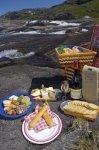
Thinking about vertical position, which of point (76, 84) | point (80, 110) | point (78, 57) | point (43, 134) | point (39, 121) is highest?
point (78, 57)

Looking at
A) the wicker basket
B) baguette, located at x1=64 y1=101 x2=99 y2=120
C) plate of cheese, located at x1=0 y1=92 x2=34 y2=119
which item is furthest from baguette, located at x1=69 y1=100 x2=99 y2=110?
the wicker basket

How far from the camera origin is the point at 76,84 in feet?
28.0

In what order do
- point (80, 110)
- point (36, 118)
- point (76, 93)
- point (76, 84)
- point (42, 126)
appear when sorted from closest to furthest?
point (42, 126) < point (36, 118) < point (80, 110) < point (76, 93) < point (76, 84)

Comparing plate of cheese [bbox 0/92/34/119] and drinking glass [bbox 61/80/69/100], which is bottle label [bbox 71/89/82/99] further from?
plate of cheese [bbox 0/92/34/119]

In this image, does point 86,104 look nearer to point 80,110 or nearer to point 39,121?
Result: point 80,110

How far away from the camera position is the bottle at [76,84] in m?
8.23

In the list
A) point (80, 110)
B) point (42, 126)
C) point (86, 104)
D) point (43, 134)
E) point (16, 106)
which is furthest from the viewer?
point (16, 106)

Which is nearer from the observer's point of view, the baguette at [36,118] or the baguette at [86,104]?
the baguette at [36,118]

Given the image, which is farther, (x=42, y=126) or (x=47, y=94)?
(x=47, y=94)

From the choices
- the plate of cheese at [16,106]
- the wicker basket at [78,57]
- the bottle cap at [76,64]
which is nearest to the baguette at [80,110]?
the plate of cheese at [16,106]

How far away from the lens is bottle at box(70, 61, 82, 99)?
8234 millimetres

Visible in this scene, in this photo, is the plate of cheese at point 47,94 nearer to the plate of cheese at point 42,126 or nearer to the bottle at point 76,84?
the bottle at point 76,84

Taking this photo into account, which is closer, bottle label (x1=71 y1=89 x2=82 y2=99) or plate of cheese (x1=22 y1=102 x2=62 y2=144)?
plate of cheese (x1=22 y1=102 x2=62 y2=144)

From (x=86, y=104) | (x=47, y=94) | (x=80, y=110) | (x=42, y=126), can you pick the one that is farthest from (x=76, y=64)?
(x=42, y=126)
